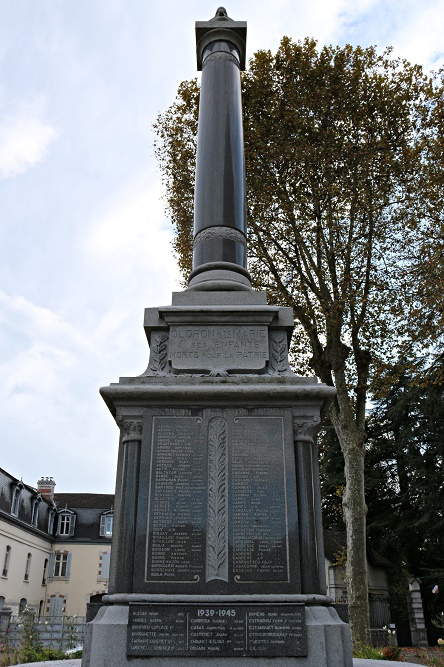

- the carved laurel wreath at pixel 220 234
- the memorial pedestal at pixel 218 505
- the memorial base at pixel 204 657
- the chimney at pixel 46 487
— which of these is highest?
the chimney at pixel 46 487

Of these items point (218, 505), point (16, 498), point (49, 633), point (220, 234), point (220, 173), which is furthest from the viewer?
point (16, 498)

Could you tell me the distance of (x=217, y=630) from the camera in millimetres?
5422

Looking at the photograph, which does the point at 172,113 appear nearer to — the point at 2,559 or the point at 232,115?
the point at 232,115

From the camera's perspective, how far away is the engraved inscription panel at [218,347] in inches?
271

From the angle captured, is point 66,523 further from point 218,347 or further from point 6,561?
point 218,347

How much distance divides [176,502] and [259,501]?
840mm

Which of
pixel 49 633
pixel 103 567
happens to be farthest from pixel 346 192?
pixel 103 567

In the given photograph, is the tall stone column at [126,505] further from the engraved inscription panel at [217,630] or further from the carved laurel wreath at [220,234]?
the carved laurel wreath at [220,234]

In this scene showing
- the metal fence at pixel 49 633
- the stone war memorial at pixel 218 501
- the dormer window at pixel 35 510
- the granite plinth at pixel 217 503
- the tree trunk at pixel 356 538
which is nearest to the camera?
the stone war memorial at pixel 218 501

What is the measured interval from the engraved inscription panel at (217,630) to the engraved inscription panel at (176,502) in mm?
332

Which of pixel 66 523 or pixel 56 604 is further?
pixel 66 523

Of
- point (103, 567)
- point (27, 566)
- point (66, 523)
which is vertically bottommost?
point (27, 566)

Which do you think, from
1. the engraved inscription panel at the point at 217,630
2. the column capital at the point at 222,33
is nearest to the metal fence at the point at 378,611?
the engraved inscription panel at the point at 217,630

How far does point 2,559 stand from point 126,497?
3091 centimetres
